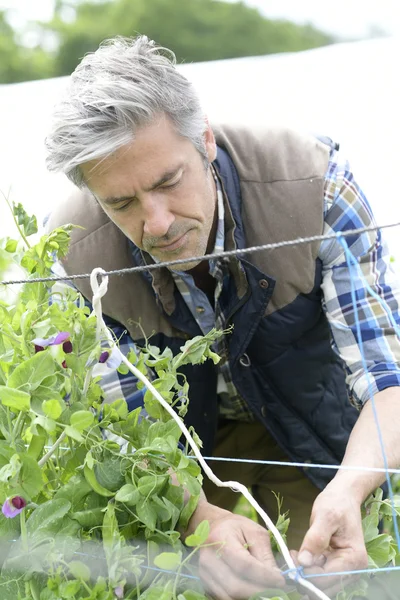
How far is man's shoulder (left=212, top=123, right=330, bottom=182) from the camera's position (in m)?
1.31

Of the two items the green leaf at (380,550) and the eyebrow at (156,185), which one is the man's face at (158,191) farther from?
the green leaf at (380,550)

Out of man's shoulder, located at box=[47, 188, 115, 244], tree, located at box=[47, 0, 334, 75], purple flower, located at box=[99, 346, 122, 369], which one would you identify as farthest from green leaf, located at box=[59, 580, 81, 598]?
tree, located at box=[47, 0, 334, 75]

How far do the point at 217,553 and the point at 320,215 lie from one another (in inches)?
23.5

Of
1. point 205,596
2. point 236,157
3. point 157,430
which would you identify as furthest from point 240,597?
point 236,157

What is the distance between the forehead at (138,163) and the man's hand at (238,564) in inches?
19.4

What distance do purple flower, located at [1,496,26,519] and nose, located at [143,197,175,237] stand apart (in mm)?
495

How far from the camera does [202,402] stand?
147 cm

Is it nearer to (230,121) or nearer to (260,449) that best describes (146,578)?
(230,121)

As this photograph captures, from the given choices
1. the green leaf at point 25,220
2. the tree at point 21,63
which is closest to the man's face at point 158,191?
the green leaf at point 25,220

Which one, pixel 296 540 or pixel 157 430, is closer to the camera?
pixel 157 430

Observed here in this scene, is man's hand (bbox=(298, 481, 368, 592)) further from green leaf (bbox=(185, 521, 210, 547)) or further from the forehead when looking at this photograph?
the forehead

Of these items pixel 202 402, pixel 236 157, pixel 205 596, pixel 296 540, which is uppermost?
pixel 236 157

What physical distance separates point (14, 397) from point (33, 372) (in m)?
0.04

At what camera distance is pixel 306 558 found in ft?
2.74
